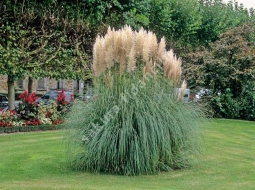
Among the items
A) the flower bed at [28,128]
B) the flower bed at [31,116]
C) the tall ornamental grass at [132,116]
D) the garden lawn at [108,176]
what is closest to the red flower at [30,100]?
the flower bed at [31,116]

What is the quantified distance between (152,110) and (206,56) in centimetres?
1189

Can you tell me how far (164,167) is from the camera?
5703mm

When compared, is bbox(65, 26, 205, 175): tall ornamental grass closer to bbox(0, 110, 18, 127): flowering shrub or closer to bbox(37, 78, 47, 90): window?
bbox(0, 110, 18, 127): flowering shrub

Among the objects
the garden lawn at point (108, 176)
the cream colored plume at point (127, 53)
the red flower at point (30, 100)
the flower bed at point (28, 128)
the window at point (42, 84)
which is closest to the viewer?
the garden lawn at point (108, 176)

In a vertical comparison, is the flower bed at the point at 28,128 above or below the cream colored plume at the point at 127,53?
below

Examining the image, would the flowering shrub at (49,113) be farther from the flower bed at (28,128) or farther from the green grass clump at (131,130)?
the green grass clump at (131,130)

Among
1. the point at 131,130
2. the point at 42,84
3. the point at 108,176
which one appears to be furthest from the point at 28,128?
the point at 42,84

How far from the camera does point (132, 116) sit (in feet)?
18.1

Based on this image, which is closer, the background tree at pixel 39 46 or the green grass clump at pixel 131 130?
the green grass clump at pixel 131 130

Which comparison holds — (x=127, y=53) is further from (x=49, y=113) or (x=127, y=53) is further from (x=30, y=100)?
(x=49, y=113)

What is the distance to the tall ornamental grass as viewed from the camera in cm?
538

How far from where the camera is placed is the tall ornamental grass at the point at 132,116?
5379 mm

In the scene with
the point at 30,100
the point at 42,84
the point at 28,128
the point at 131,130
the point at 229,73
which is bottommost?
the point at 28,128

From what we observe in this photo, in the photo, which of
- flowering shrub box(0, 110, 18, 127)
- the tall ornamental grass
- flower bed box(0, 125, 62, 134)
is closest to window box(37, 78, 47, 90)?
flowering shrub box(0, 110, 18, 127)
